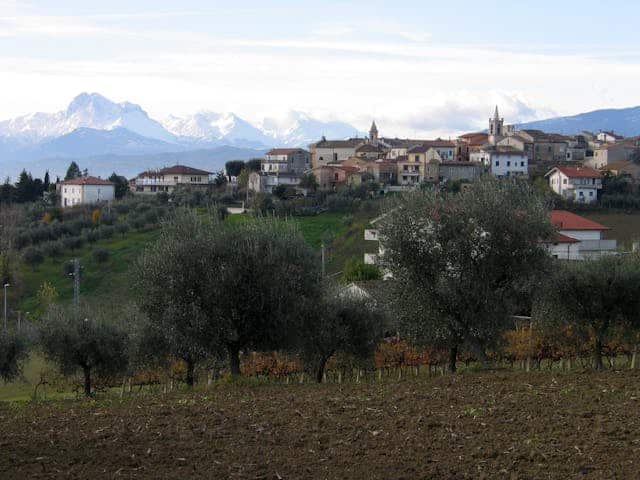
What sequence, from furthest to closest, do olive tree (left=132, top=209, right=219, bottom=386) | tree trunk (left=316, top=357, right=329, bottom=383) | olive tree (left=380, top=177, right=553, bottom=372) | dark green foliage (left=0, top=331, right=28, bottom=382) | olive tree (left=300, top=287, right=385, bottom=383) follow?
1. dark green foliage (left=0, top=331, right=28, bottom=382)
2. tree trunk (left=316, top=357, right=329, bottom=383)
3. olive tree (left=300, top=287, right=385, bottom=383)
4. olive tree (left=380, top=177, right=553, bottom=372)
5. olive tree (left=132, top=209, right=219, bottom=386)

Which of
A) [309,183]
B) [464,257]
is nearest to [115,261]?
[309,183]

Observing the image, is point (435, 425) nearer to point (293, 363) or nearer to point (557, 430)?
point (557, 430)

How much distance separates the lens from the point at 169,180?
13350 centimetres

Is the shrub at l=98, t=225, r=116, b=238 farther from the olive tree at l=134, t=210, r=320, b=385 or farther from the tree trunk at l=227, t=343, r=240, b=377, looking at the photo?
→ the tree trunk at l=227, t=343, r=240, b=377

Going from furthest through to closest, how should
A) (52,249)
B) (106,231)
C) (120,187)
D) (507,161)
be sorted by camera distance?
(120,187)
(507,161)
(106,231)
(52,249)

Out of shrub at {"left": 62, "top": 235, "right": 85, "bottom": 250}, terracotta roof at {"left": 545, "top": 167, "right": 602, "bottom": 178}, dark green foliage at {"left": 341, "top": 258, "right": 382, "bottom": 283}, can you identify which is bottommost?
dark green foliage at {"left": 341, "top": 258, "right": 382, "bottom": 283}

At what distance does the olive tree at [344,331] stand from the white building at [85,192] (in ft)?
293

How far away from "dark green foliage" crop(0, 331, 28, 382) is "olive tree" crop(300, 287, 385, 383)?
1162 cm

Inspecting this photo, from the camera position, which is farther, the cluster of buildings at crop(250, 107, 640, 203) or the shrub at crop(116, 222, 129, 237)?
the cluster of buildings at crop(250, 107, 640, 203)

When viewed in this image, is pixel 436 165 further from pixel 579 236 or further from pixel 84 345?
pixel 84 345

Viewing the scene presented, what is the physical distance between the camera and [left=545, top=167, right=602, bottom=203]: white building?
104m

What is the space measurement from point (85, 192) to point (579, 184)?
61.3m

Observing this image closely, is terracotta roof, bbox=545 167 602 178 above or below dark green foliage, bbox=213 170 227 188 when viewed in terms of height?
above

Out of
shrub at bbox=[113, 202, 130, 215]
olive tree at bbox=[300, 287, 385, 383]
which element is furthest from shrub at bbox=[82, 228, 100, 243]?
olive tree at bbox=[300, 287, 385, 383]
